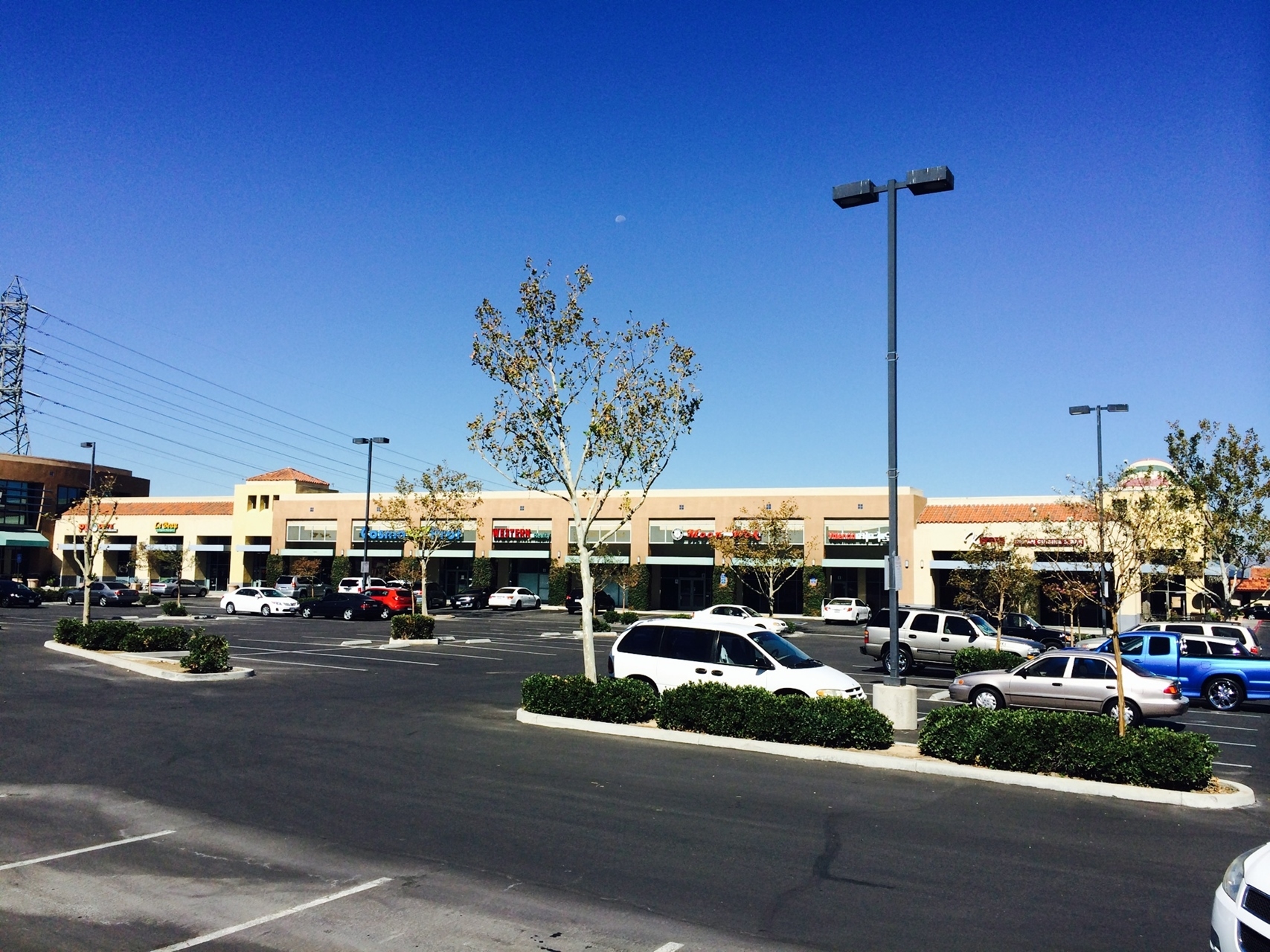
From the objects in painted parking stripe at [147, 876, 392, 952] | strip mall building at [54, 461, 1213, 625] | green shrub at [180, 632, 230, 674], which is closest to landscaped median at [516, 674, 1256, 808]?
painted parking stripe at [147, 876, 392, 952]

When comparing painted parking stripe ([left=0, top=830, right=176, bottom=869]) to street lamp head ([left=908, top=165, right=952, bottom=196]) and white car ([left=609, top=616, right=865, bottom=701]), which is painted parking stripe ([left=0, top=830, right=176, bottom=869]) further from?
street lamp head ([left=908, top=165, right=952, bottom=196])

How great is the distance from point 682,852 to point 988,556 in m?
31.7

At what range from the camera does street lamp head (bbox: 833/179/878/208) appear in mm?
14602

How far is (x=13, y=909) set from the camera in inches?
271

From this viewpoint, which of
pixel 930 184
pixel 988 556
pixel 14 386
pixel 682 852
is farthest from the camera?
pixel 14 386

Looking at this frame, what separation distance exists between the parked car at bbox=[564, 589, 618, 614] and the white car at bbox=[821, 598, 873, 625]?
40.4ft

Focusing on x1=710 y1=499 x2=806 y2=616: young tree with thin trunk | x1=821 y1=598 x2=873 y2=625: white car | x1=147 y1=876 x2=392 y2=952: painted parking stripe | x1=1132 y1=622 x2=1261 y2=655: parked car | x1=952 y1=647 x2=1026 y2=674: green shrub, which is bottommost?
x1=821 y1=598 x2=873 y2=625: white car

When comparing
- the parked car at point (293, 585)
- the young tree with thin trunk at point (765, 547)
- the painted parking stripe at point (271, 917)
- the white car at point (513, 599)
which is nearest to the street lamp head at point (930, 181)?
the painted parking stripe at point (271, 917)

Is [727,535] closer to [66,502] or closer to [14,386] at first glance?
[66,502]

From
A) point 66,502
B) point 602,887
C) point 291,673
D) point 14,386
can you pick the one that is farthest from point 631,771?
point 14,386

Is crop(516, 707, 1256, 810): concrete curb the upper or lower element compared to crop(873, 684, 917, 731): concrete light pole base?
lower

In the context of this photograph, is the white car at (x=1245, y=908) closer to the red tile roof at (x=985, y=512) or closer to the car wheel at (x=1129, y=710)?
the car wheel at (x=1129, y=710)

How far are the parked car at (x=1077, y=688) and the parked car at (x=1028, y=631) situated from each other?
1264 centimetres

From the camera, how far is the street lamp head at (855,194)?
14602 millimetres
